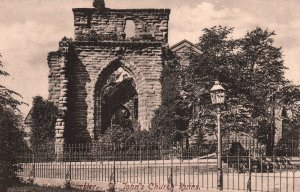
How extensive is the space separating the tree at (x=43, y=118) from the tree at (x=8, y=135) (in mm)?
9087

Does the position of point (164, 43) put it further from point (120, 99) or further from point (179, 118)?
point (120, 99)

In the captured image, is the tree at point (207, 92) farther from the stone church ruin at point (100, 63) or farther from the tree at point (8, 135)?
the tree at point (8, 135)

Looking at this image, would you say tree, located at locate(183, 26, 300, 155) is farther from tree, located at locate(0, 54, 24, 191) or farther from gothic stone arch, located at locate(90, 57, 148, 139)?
tree, located at locate(0, 54, 24, 191)

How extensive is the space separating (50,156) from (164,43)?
11.6 meters

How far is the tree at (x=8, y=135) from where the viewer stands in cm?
1455

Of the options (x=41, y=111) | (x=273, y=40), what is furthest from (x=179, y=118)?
(x=273, y=40)

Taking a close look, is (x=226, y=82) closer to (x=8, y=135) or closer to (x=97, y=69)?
(x=97, y=69)

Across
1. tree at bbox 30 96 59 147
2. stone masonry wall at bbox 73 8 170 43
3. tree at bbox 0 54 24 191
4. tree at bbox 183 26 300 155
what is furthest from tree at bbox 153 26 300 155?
tree at bbox 0 54 24 191

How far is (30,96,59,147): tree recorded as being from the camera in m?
26.5

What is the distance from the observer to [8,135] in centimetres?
1592

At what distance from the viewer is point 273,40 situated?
1476 inches

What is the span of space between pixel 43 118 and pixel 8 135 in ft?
35.7

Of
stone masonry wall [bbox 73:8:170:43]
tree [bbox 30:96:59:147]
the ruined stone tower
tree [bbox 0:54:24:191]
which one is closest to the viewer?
tree [bbox 0:54:24:191]

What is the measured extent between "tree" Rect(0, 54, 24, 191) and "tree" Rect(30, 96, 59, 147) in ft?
29.8
